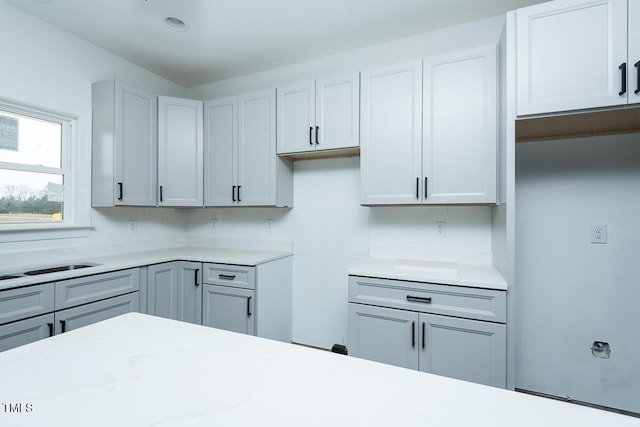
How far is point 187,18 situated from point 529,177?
103 inches

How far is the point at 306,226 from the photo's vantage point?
9.02 ft

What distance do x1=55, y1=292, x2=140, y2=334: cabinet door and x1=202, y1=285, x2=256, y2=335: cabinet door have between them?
1.68 feet

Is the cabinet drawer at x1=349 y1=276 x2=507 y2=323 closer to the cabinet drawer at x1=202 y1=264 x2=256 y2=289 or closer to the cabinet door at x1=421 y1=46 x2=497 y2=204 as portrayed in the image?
the cabinet door at x1=421 y1=46 x2=497 y2=204

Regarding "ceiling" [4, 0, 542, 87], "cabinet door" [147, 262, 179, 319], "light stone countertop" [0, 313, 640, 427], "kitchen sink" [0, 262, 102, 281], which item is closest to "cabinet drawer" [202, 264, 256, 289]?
"cabinet door" [147, 262, 179, 319]

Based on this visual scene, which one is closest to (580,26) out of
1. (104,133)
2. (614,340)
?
(614,340)

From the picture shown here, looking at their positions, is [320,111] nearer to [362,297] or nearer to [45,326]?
[362,297]

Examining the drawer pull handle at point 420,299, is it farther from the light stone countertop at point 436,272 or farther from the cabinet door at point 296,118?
the cabinet door at point 296,118

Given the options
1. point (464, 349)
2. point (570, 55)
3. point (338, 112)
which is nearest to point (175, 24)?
point (338, 112)

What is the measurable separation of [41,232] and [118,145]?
82cm

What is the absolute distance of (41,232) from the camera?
7.06 ft

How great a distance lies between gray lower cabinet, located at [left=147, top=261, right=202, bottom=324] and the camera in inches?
94.9

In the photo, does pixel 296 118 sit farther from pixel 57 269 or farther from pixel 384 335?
pixel 57 269

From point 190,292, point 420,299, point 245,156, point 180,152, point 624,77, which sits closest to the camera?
point 624,77

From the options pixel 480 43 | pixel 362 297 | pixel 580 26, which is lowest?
pixel 362 297
